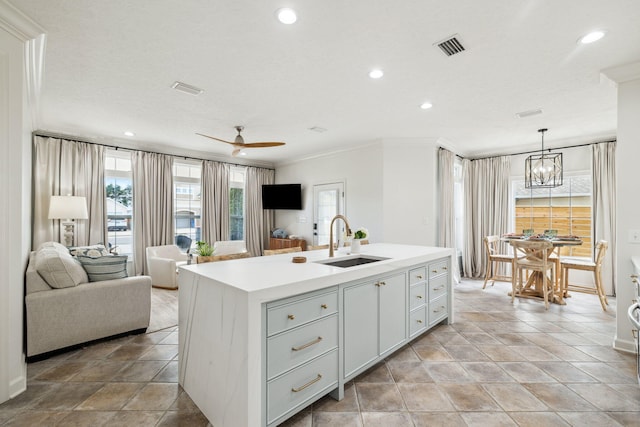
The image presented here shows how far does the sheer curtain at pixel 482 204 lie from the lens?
5762 mm

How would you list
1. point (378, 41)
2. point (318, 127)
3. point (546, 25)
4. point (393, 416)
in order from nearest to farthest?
point (393, 416) → point (546, 25) → point (378, 41) → point (318, 127)

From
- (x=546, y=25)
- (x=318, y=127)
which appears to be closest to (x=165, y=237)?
(x=318, y=127)

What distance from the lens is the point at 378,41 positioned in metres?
2.22

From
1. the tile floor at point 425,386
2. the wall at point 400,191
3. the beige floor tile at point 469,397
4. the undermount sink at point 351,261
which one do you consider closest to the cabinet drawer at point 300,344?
the tile floor at point 425,386

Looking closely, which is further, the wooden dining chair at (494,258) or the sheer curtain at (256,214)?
the sheer curtain at (256,214)

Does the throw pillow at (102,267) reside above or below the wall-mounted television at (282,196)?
below

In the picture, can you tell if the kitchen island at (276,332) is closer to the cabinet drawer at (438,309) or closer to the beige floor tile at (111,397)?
the beige floor tile at (111,397)

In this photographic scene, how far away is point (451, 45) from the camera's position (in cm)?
228

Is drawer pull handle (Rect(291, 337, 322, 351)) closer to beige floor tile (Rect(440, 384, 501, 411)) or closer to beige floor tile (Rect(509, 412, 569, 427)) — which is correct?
beige floor tile (Rect(440, 384, 501, 411))

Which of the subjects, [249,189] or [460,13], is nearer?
[460,13]

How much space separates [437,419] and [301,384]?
2.86ft

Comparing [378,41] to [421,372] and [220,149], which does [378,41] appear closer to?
[421,372]

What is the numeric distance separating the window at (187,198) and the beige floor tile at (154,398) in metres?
4.19

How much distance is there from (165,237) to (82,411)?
400cm
